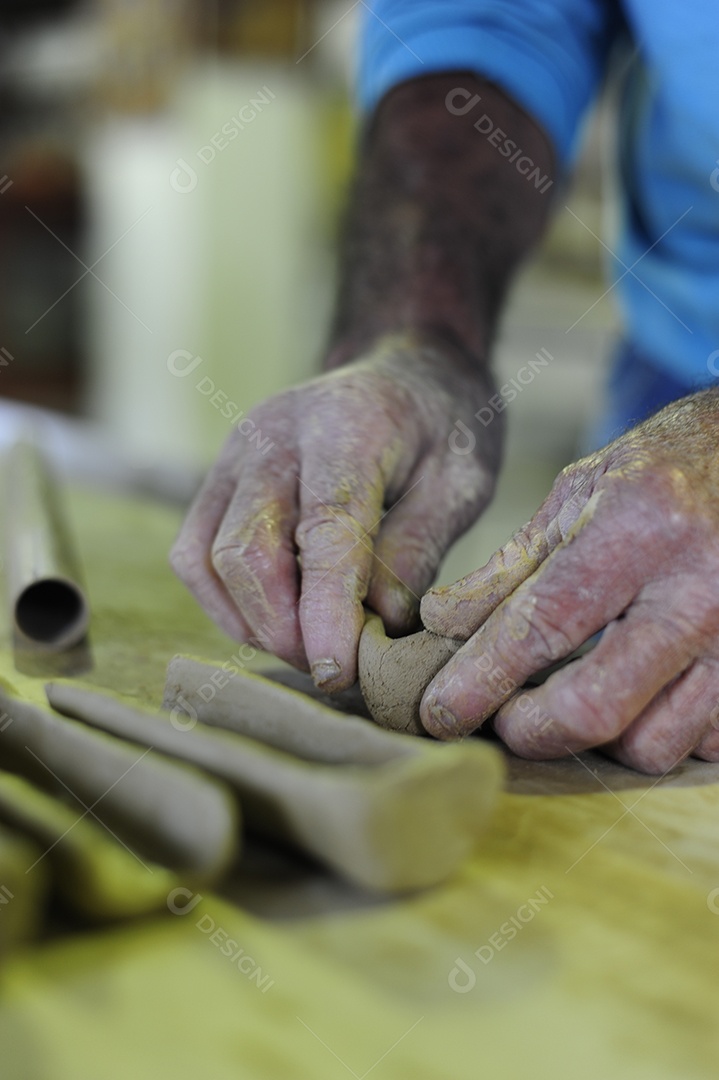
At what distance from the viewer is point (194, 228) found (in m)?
4.01

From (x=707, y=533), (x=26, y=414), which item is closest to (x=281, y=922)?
(x=707, y=533)

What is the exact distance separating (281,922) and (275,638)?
364 millimetres

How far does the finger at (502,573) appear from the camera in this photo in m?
0.83

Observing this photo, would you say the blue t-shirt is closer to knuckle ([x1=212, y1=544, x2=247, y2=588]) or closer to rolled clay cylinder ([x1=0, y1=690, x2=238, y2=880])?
knuckle ([x1=212, y1=544, x2=247, y2=588])

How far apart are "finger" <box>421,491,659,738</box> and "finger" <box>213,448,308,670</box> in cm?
19

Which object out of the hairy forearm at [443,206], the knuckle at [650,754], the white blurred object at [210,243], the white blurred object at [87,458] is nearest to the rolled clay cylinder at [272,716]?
the knuckle at [650,754]

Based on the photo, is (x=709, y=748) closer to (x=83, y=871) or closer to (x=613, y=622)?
(x=613, y=622)

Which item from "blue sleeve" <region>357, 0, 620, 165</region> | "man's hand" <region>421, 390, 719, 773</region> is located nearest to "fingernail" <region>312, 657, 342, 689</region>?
"man's hand" <region>421, 390, 719, 773</region>

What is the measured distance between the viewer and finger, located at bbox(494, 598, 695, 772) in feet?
2.49

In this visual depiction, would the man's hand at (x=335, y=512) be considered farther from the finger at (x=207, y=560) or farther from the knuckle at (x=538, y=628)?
the knuckle at (x=538, y=628)

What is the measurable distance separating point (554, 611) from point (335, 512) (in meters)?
0.27

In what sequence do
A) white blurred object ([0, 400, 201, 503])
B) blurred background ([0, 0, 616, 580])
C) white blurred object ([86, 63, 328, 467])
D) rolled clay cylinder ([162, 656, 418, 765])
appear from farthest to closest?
white blurred object ([86, 63, 328, 467]) → blurred background ([0, 0, 616, 580]) → white blurred object ([0, 400, 201, 503]) → rolled clay cylinder ([162, 656, 418, 765])

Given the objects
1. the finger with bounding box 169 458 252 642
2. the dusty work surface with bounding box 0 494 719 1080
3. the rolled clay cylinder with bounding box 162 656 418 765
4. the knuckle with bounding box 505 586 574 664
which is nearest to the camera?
the dusty work surface with bounding box 0 494 719 1080

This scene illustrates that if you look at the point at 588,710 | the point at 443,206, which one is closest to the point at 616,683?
the point at 588,710
